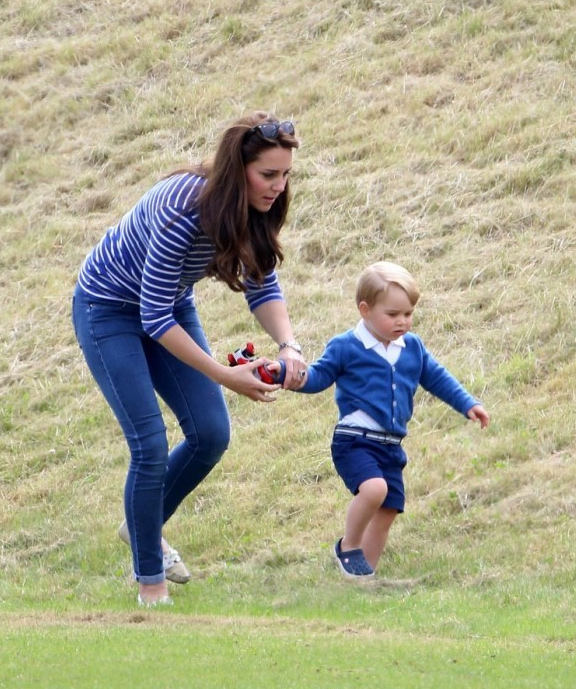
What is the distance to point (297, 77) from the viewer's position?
15.9 meters

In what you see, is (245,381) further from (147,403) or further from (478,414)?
(478,414)

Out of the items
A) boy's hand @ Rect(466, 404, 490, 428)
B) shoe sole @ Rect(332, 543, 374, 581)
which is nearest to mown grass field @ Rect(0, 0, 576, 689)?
shoe sole @ Rect(332, 543, 374, 581)

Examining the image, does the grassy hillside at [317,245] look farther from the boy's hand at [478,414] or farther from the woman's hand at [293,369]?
the woman's hand at [293,369]

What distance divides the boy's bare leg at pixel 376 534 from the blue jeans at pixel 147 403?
3.24ft

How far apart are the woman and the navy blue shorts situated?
0.64m

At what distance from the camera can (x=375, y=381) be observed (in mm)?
7090

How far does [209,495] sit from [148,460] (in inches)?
115

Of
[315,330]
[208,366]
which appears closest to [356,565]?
[208,366]

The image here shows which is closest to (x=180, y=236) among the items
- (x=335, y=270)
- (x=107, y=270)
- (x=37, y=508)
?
(x=107, y=270)

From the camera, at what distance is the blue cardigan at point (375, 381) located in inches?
279

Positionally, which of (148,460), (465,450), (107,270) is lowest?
(465,450)

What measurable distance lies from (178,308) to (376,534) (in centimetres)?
174

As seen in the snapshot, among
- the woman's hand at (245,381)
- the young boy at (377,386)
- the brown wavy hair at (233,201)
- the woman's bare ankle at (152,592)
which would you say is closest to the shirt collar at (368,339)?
the young boy at (377,386)

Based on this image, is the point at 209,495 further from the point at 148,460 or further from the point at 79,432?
the point at 148,460
